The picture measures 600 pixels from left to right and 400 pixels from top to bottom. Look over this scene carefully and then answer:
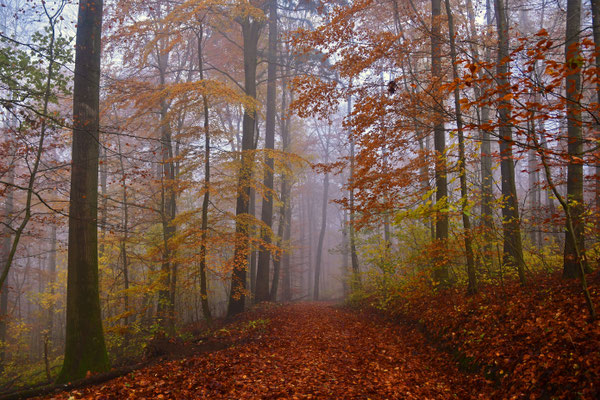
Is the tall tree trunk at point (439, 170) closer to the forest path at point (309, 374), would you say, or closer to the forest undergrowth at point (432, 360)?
the forest undergrowth at point (432, 360)

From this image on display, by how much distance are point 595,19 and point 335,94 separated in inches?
189

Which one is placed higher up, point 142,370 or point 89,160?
point 89,160

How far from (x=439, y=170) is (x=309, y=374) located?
4.74m

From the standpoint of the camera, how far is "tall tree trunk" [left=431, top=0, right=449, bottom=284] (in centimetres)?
654

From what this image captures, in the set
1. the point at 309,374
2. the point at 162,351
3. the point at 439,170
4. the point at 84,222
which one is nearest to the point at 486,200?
the point at 439,170

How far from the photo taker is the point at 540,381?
3678 millimetres

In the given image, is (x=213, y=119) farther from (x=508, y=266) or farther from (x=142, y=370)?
(x=508, y=266)

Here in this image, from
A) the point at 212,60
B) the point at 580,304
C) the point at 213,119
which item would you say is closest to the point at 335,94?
the point at 213,119

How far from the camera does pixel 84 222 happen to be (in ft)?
20.9

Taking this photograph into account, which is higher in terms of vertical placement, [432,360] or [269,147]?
[269,147]

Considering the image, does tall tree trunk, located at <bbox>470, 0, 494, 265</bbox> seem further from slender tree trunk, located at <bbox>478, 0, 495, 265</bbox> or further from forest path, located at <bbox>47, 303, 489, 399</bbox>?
forest path, located at <bbox>47, 303, 489, 399</bbox>

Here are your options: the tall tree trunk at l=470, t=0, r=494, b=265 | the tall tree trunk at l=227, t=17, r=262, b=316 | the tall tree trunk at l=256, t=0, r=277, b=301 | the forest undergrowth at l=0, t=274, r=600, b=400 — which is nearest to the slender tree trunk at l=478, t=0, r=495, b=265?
the tall tree trunk at l=470, t=0, r=494, b=265

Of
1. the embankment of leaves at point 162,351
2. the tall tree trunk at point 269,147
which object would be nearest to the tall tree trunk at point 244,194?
the tall tree trunk at point 269,147

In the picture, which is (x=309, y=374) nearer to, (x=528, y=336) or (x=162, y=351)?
(x=528, y=336)
